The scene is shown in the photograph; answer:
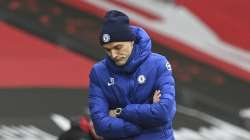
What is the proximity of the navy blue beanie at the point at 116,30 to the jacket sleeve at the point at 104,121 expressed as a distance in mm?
256

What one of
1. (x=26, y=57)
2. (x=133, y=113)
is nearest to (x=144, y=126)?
(x=133, y=113)

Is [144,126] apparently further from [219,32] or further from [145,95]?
[219,32]

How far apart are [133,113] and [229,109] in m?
4.73

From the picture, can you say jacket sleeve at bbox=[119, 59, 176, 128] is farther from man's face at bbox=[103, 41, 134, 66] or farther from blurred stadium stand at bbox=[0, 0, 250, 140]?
blurred stadium stand at bbox=[0, 0, 250, 140]

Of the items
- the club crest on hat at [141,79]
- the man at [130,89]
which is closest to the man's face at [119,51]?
the man at [130,89]

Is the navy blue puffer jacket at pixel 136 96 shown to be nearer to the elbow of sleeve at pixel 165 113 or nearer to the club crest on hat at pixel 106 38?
the elbow of sleeve at pixel 165 113

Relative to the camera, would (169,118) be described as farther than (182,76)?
No

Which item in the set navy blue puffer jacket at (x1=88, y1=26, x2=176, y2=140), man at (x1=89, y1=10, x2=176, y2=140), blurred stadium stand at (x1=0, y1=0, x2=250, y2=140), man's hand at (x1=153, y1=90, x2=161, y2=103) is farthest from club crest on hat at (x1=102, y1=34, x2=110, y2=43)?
blurred stadium stand at (x1=0, y1=0, x2=250, y2=140)

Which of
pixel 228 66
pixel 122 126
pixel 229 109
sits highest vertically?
pixel 122 126

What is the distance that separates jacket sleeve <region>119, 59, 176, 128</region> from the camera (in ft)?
11.2

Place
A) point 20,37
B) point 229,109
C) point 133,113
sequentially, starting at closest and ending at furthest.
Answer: point 133,113, point 20,37, point 229,109

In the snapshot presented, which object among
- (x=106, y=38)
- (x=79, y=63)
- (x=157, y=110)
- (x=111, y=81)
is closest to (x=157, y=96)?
(x=157, y=110)

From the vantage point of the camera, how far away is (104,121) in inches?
137

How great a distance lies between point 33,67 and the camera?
Result: 7555 millimetres
